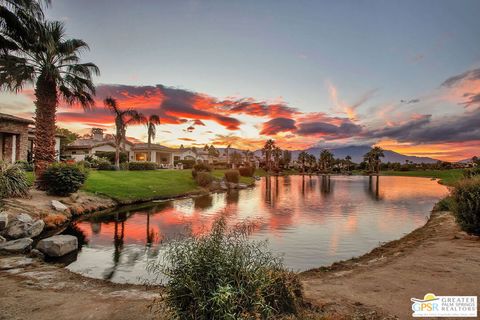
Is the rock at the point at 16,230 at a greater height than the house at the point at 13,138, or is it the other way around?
the house at the point at 13,138

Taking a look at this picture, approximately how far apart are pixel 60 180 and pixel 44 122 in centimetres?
499

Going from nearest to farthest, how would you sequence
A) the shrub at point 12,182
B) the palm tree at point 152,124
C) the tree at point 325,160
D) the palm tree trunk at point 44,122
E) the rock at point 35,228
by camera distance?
1. the rock at point 35,228
2. the shrub at point 12,182
3. the palm tree trunk at point 44,122
4. the palm tree at point 152,124
5. the tree at point 325,160

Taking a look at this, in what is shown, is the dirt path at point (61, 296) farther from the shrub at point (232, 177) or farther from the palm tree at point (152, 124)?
the palm tree at point (152, 124)

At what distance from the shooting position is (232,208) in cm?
2702

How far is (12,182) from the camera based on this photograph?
18484 mm

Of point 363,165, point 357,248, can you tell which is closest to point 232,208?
point 357,248

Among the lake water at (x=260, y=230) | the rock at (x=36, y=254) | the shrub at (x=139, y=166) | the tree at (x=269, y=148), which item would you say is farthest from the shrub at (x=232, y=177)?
the tree at (x=269, y=148)

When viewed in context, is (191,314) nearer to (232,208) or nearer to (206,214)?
(206,214)

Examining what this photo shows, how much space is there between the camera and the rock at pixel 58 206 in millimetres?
19122

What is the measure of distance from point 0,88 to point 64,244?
15.1 meters

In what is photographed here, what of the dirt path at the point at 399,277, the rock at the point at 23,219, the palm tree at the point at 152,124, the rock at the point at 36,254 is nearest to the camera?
the dirt path at the point at 399,277

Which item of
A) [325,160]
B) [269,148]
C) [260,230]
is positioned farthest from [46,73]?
[325,160]

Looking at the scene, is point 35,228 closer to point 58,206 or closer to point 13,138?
point 58,206

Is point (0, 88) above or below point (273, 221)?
above
